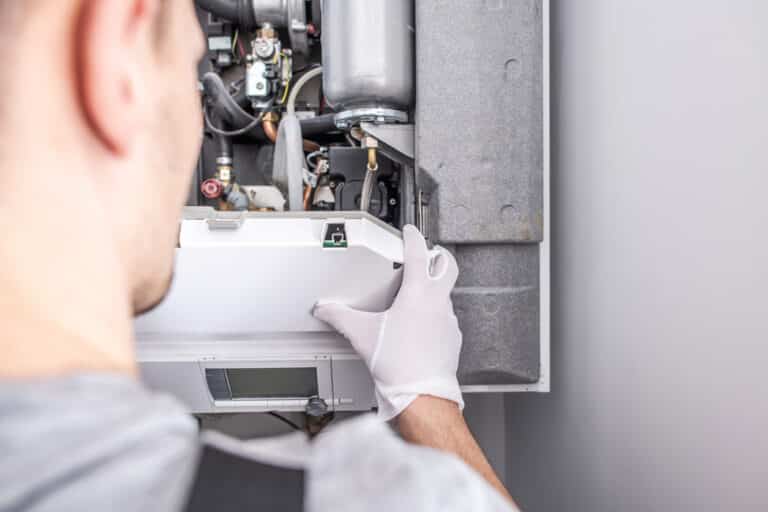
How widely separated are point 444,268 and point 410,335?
14cm

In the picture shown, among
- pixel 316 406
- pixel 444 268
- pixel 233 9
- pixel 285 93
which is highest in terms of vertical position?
pixel 233 9

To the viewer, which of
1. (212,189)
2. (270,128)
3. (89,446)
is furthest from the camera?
(270,128)

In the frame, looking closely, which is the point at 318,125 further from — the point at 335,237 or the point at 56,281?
the point at 56,281

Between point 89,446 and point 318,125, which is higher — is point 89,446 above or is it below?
below

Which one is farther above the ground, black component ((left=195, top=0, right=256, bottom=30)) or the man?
black component ((left=195, top=0, right=256, bottom=30))

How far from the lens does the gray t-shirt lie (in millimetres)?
229

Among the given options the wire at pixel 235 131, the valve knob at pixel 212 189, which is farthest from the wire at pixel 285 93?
the valve knob at pixel 212 189

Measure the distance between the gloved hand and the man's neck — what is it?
0.60m

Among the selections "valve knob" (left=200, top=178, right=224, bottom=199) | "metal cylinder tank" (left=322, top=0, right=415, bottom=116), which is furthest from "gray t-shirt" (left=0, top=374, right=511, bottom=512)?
"valve knob" (left=200, top=178, right=224, bottom=199)

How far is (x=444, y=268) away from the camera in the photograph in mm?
956

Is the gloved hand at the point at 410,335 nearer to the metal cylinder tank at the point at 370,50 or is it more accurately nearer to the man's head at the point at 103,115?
the metal cylinder tank at the point at 370,50

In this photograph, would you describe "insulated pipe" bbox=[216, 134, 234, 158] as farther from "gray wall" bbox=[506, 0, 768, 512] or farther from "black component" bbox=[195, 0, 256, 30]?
"gray wall" bbox=[506, 0, 768, 512]

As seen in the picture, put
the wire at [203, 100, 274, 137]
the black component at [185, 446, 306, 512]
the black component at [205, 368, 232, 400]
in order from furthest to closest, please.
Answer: the wire at [203, 100, 274, 137]
the black component at [205, 368, 232, 400]
the black component at [185, 446, 306, 512]

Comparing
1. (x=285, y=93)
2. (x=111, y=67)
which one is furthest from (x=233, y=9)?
(x=111, y=67)
